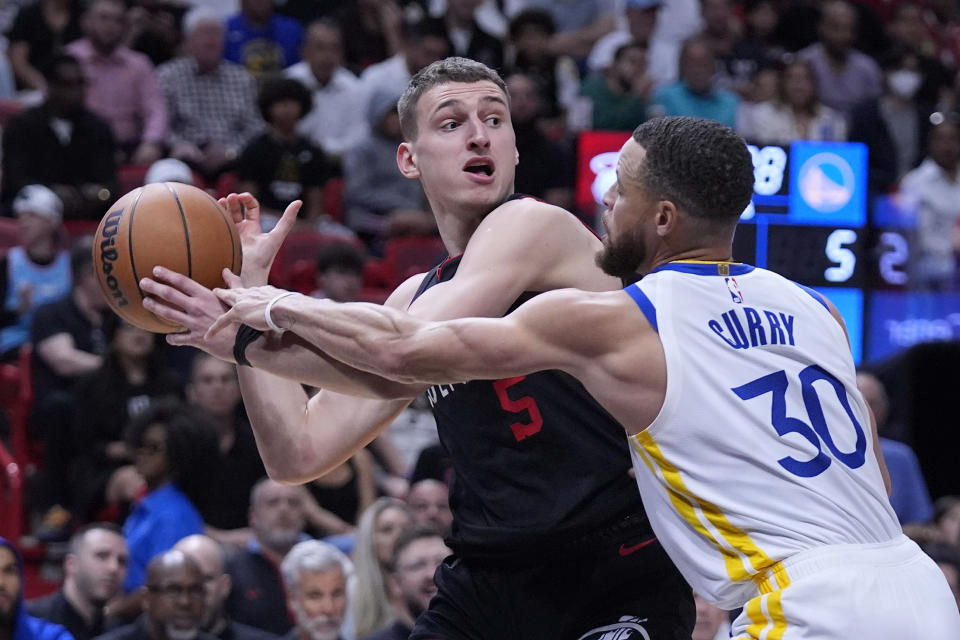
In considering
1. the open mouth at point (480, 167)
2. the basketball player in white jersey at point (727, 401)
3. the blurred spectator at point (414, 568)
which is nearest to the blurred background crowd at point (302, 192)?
the blurred spectator at point (414, 568)

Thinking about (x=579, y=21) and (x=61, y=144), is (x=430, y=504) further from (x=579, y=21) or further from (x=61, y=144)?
(x=579, y=21)

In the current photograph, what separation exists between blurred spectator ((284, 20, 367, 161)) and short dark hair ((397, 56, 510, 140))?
749 centimetres

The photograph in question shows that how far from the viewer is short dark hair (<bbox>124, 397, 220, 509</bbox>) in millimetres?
7605

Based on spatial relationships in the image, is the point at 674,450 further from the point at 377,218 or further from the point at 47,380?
the point at 377,218

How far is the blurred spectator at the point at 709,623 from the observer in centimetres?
672

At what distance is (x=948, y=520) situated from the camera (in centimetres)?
851

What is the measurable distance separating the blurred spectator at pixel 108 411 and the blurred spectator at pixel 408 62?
166 inches

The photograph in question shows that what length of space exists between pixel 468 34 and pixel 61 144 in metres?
4.02

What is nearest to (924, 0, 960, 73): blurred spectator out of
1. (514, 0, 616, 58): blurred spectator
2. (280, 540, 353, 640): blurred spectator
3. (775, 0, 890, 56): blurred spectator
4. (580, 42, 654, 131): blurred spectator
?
(775, 0, 890, 56): blurred spectator

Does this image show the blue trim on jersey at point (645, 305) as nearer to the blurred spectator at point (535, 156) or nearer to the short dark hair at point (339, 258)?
the short dark hair at point (339, 258)

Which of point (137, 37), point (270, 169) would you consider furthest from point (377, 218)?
point (137, 37)

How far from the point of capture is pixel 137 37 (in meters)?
12.2

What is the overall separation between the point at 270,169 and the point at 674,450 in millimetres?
7701

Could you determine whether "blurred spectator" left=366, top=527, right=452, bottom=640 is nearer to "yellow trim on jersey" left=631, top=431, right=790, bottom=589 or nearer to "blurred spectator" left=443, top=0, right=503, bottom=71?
"yellow trim on jersey" left=631, top=431, right=790, bottom=589
